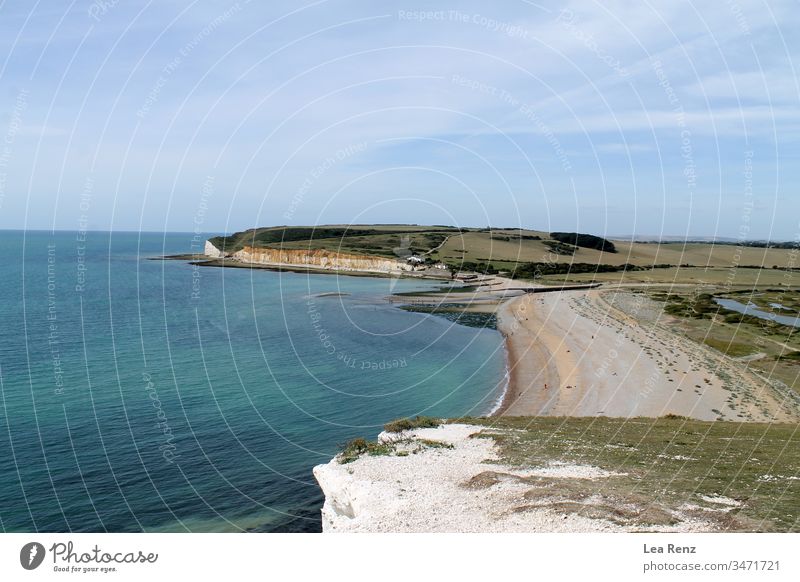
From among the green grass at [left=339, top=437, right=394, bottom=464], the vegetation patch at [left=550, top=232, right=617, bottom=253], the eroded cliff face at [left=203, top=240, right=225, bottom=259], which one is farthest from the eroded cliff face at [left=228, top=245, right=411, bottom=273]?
the green grass at [left=339, top=437, right=394, bottom=464]

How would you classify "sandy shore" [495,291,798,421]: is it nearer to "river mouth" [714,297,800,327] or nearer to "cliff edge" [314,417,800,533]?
"cliff edge" [314,417,800,533]

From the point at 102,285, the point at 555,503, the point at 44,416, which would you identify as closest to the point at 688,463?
the point at 555,503

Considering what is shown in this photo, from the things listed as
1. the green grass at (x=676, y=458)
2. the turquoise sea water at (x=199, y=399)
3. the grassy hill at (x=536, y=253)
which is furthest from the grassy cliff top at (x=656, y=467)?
the grassy hill at (x=536, y=253)

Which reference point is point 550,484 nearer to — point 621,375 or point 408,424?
point 408,424

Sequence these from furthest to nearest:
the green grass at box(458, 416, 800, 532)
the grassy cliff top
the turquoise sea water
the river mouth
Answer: the river mouth, the turquoise sea water, the green grass at box(458, 416, 800, 532), the grassy cliff top

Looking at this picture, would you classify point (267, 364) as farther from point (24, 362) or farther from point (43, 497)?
point (43, 497)

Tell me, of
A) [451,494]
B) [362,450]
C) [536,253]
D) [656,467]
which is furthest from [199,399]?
[536,253]
